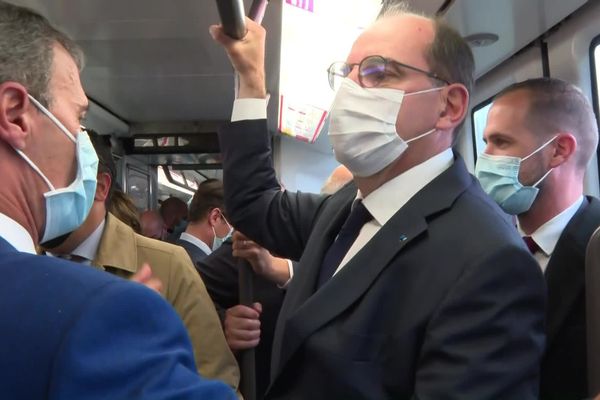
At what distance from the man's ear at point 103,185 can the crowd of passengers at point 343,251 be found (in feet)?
0.05

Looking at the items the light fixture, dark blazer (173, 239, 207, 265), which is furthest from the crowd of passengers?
dark blazer (173, 239, 207, 265)

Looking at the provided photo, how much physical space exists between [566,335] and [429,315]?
608 millimetres

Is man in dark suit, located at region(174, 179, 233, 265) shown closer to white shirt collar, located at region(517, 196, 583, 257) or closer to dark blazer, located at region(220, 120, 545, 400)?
white shirt collar, located at region(517, 196, 583, 257)

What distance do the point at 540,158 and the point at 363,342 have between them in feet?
3.91

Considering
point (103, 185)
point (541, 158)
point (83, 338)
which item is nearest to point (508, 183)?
point (541, 158)

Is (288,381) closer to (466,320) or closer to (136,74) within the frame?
(466,320)

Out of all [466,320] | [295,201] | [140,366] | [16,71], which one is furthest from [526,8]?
[140,366]

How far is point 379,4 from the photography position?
2.65 metres

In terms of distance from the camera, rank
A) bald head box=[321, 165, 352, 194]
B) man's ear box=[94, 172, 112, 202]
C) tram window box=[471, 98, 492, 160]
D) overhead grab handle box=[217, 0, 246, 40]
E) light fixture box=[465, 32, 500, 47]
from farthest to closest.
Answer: tram window box=[471, 98, 492, 160] < light fixture box=[465, 32, 500, 47] < bald head box=[321, 165, 352, 194] < man's ear box=[94, 172, 112, 202] < overhead grab handle box=[217, 0, 246, 40]

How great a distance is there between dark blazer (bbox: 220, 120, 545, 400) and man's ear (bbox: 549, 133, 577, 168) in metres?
0.79

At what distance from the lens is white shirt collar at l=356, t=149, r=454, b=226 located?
4.67 ft

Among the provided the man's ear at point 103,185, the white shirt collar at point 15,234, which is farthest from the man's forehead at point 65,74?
the man's ear at point 103,185

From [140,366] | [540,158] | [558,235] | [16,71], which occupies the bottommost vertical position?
[558,235]

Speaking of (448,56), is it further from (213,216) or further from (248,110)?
(213,216)
